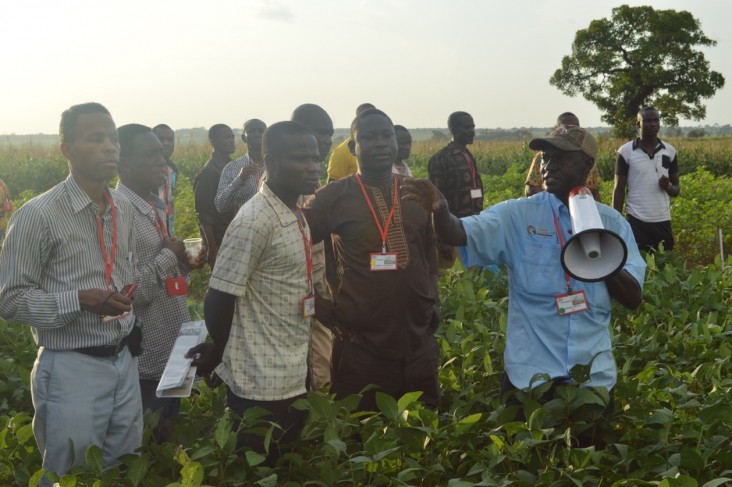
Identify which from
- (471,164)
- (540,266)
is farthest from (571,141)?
(471,164)

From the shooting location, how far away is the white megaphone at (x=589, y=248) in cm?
272

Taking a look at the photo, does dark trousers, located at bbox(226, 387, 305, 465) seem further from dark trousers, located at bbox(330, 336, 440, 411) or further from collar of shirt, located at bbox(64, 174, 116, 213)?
collar of shirt, located at bbox(64, 174, 116, 213)

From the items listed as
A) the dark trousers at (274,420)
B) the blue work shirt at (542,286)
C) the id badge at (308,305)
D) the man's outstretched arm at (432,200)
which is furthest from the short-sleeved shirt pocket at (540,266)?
the dark trousers at (274,420)

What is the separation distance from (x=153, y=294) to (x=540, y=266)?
1699 mm

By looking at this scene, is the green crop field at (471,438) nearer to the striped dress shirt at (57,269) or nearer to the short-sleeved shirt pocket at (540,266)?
the short-sleeved shirt pocket at (540,266)

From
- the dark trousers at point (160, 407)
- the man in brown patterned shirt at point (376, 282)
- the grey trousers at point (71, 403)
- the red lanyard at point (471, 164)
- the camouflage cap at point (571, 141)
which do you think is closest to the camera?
the grey trousers at point (71, 403)

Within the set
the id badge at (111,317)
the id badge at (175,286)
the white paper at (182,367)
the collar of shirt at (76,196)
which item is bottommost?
the white paper at (182,367)

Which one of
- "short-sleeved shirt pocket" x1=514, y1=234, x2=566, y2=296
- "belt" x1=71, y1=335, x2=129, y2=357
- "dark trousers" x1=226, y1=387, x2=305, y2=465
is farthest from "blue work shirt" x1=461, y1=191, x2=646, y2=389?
"belt" x1=71, y1=335, x2=129, y2=357

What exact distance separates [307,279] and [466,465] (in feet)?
3.03

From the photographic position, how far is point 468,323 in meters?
4.86

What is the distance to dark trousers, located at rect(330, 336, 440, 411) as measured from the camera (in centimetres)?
350

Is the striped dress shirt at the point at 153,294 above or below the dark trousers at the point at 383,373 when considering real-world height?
above

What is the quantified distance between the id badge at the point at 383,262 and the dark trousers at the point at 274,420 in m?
0.69

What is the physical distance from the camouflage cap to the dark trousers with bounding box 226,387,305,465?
1342 mm
